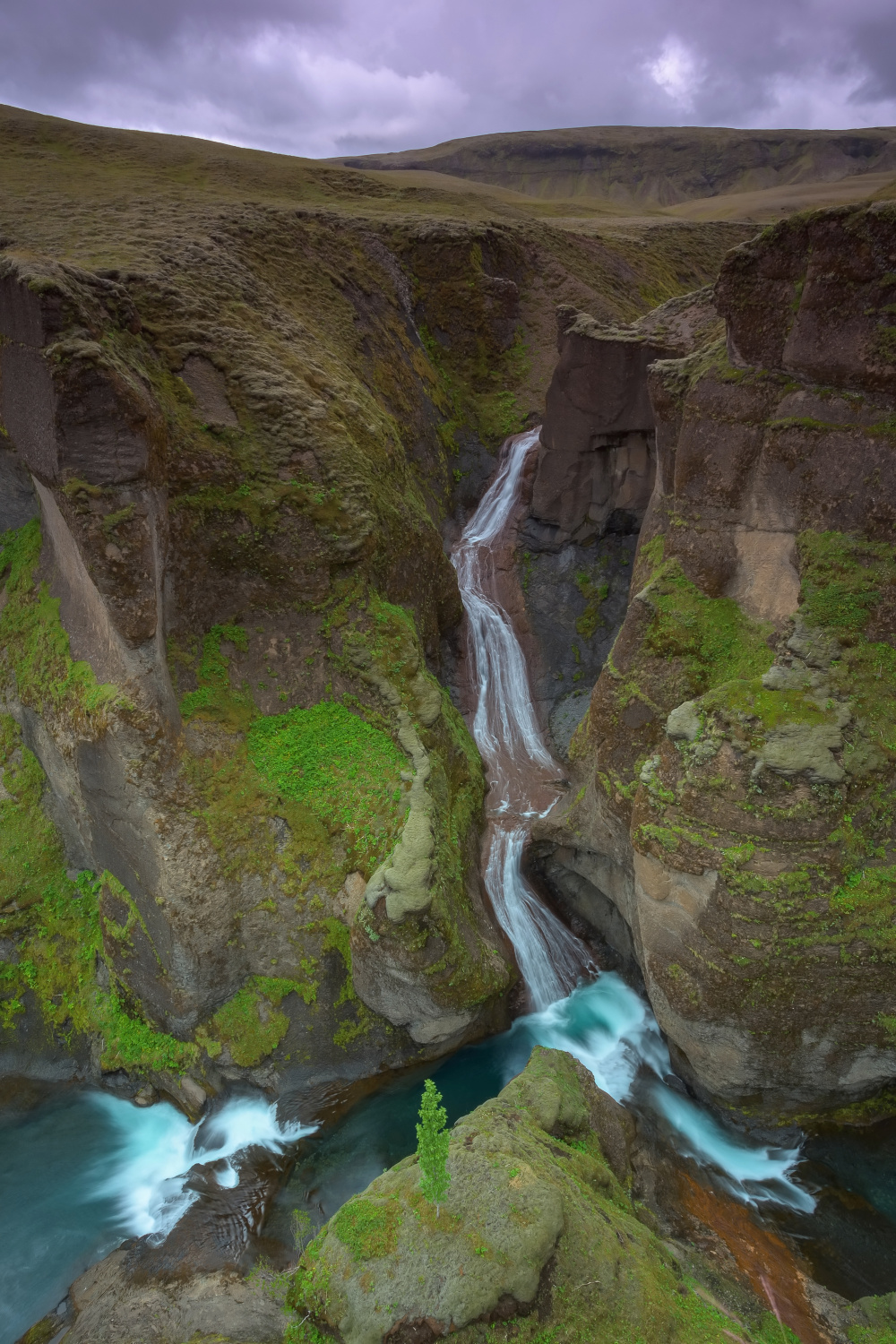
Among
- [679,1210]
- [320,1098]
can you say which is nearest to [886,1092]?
[679,1210]

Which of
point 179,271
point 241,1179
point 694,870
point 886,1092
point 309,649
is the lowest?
point 241,1179

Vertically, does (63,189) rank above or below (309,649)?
above

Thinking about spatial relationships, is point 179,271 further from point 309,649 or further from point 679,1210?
point 679,1210

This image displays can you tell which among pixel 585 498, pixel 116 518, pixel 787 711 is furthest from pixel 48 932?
pixel 585 498

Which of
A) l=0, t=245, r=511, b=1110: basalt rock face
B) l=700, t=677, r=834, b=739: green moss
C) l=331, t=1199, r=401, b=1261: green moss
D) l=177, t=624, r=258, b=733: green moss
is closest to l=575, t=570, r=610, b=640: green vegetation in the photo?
l=0, t=245, r=511, b=1110: basalt rock face

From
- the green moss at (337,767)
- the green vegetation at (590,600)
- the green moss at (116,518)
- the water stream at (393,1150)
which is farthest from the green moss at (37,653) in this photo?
the green vegetation at (590,600)

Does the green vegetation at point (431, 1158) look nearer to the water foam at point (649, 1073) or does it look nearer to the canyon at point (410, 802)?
the canyon at point (410, 802)

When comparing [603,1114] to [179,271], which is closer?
[603,1114]
